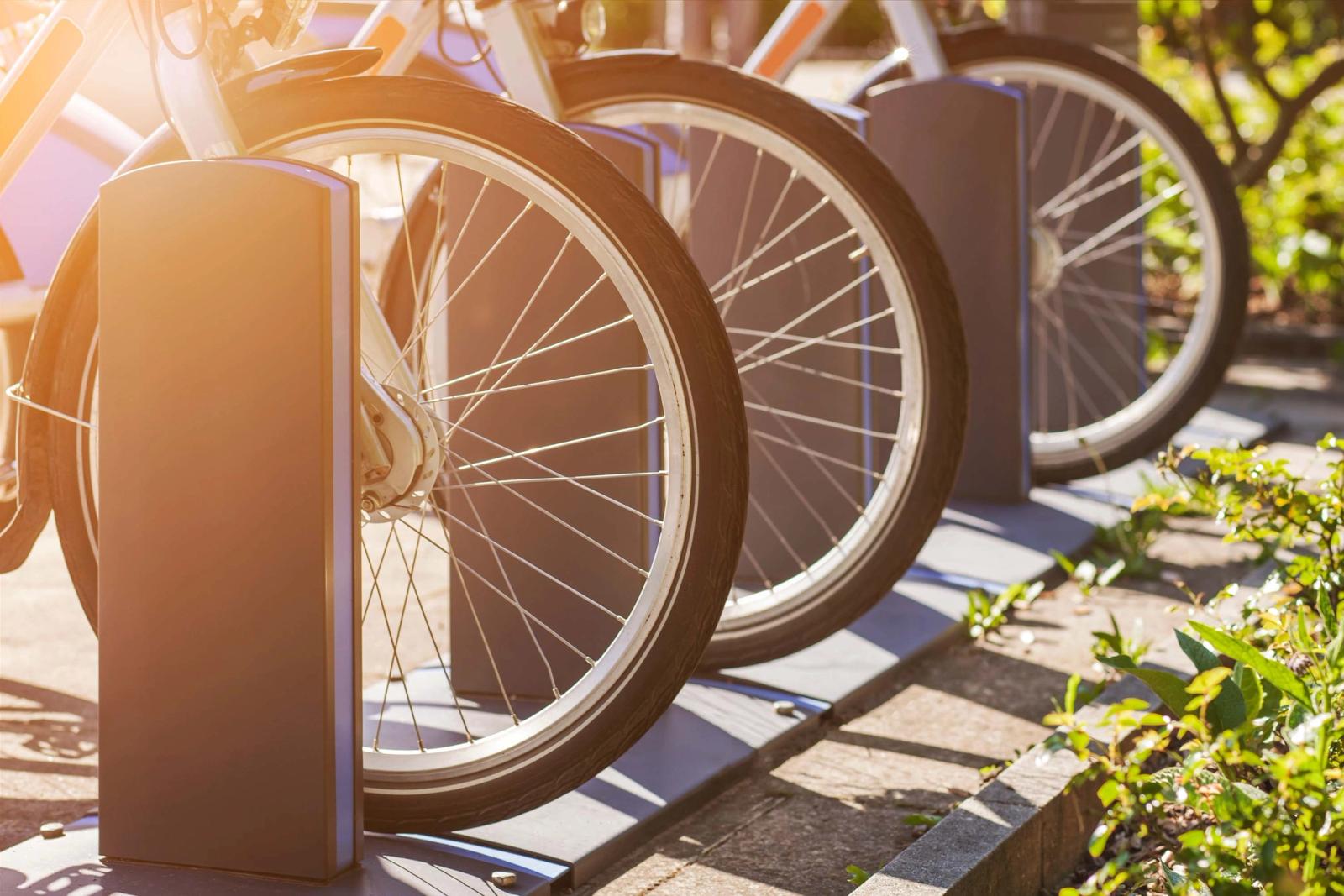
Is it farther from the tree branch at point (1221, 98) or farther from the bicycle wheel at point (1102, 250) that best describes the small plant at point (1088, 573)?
the tree branch at point (1221, 98)

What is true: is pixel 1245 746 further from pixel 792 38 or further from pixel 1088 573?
pixel 792 38

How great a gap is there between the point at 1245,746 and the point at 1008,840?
377 millimetres

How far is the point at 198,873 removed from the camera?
7.18 feet

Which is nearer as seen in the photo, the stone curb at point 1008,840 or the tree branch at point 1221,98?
the stone curb at point 1008,840

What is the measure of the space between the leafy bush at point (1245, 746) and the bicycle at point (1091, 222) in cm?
147

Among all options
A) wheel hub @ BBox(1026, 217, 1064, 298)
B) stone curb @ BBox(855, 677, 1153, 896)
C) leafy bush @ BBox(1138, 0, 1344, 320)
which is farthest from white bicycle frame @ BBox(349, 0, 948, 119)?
leafy bush @ BBox(1138, 0, 1344, 320)

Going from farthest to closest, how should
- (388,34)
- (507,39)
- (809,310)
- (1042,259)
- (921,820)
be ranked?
(1042,259) < (809,310) < (388,34) < (507,39) < (921,820)

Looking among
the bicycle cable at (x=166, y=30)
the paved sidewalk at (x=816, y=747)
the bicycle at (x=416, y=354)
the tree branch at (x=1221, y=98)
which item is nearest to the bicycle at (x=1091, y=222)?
the paved sidewalk at (x=816, y=747)

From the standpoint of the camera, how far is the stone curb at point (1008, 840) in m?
2.18

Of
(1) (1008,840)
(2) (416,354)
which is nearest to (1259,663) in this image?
(1) (1008,840)

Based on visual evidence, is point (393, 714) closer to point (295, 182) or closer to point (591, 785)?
point (591, 785)

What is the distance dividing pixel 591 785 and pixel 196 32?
1212mm

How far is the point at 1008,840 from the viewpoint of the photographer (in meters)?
Answer: 2.29

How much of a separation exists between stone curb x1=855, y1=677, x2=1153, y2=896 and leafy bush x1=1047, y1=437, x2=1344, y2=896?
2.8 inches
